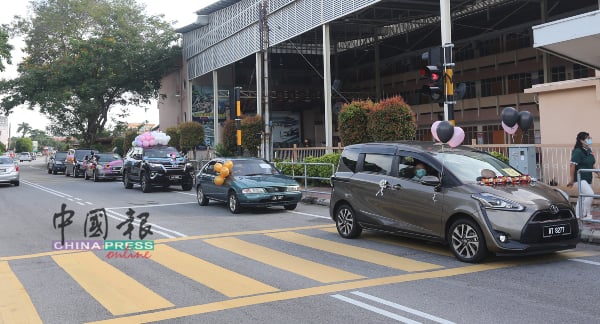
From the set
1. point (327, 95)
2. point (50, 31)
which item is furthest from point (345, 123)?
point (50, 31)

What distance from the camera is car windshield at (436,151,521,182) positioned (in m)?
8.45

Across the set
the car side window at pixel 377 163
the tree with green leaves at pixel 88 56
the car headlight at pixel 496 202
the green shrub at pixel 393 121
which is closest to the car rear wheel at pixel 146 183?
the green shrub at pixel 393 121

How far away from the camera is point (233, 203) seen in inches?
574

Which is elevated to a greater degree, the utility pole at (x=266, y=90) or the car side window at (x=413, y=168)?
the utility pole at (x=266, y=90)

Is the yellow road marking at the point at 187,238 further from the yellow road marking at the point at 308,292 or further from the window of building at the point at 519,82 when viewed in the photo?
the window of building at the point at 519,82

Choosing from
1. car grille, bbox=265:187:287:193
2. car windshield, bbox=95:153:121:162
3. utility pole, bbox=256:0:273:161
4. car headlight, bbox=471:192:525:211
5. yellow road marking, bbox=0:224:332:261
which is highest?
utility pole, bbox=256:0:273:161

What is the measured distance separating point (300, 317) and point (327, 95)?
857 inches

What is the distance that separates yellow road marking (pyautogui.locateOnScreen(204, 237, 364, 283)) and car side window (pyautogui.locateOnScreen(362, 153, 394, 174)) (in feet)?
7.60

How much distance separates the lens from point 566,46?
39.0 feet

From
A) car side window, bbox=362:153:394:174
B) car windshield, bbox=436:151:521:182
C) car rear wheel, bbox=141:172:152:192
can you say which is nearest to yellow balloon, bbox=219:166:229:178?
car side window, bbox=362:153:394:174

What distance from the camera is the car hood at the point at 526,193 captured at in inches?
303

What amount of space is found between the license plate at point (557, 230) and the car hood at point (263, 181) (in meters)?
8.00

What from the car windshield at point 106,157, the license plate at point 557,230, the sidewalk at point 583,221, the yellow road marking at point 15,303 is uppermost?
the car windshield at point 106,157

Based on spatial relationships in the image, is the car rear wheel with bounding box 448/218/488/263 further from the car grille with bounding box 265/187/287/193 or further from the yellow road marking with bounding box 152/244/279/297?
the car grille with bounding box 265/187/287/193
